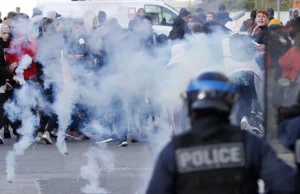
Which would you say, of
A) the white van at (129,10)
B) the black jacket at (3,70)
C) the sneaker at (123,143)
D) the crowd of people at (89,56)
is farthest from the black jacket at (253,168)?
the white van at (129,10)

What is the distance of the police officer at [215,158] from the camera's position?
3.87 m

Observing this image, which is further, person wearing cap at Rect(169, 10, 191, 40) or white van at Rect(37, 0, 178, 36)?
white van at Rect(37, 0, 178, 36)

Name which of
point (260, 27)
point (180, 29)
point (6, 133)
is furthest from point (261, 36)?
point (6, 133)

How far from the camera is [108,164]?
10.6m

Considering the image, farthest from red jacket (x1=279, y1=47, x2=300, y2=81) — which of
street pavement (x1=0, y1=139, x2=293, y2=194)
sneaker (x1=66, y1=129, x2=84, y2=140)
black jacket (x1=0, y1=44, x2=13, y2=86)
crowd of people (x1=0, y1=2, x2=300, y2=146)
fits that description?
sneaker (x1=66, y1=129, x2=84, y2=140)

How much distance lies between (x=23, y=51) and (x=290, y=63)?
720 cm

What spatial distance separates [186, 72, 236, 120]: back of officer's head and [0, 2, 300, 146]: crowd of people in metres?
6.57

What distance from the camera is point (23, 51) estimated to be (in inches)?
474

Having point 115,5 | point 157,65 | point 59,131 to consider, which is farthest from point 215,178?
point 115,5

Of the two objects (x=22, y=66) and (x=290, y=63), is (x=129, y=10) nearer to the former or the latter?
(x=22, y=66)

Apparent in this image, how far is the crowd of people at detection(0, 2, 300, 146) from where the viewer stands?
37.0ft

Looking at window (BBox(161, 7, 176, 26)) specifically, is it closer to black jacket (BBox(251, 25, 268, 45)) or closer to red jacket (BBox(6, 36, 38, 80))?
black jacket (BBox(251, 25, 268, 45))

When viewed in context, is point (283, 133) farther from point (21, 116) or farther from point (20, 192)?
point (21, 116)

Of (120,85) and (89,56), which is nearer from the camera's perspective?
(120,85)
